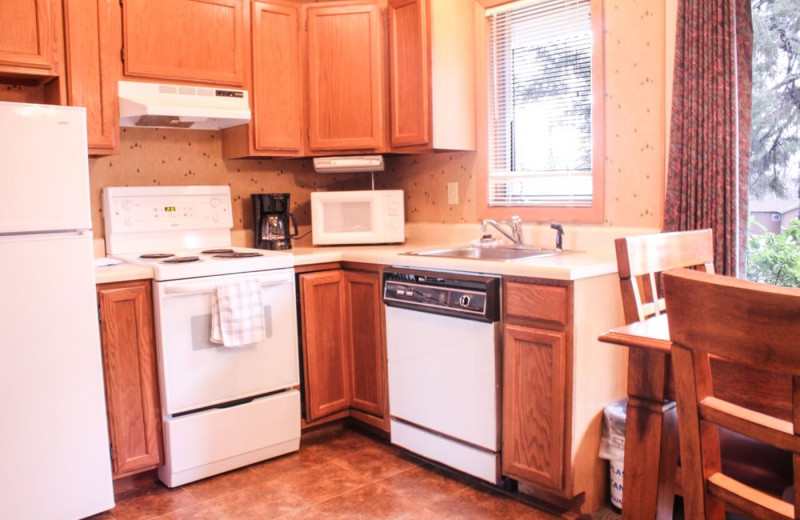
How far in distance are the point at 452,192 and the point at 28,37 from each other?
2.01 metres

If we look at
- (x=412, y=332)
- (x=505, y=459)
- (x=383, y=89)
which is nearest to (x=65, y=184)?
(x=412, y=332)

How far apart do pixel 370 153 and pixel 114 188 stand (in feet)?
4.05

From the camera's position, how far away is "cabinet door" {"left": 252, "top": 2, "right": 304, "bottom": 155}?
3123 millimetres

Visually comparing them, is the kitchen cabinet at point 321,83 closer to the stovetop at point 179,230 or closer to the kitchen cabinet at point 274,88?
the kitchen cabinet at point 274,88

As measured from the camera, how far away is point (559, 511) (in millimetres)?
2348

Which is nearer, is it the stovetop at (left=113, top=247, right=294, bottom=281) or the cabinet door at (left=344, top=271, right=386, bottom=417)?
the stovetop at (left=113, top=247, right=294, bottom=281)

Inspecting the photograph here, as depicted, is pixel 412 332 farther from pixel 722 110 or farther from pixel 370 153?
pixel 722 110

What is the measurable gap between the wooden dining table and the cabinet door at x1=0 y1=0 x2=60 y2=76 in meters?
2.35

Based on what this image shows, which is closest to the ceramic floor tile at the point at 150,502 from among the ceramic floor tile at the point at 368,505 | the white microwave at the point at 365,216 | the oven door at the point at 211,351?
the oven door at the point at 211,351

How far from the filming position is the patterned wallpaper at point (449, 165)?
257 cm

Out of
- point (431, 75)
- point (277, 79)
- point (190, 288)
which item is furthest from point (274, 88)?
point (190, 288)

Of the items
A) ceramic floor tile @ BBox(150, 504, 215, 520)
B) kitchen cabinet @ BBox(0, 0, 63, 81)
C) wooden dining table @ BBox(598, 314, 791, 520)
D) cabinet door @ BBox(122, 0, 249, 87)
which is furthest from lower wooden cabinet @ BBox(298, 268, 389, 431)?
wooden dining table @ BBox(598, 314, 791, 520)

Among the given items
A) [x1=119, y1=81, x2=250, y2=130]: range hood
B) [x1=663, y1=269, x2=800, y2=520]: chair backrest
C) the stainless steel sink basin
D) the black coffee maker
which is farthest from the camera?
the black coffee maker

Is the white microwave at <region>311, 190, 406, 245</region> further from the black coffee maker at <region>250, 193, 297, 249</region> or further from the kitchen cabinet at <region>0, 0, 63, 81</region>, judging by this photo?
the kitchen cabinet at <region>0, 0, 63, 81</region>
